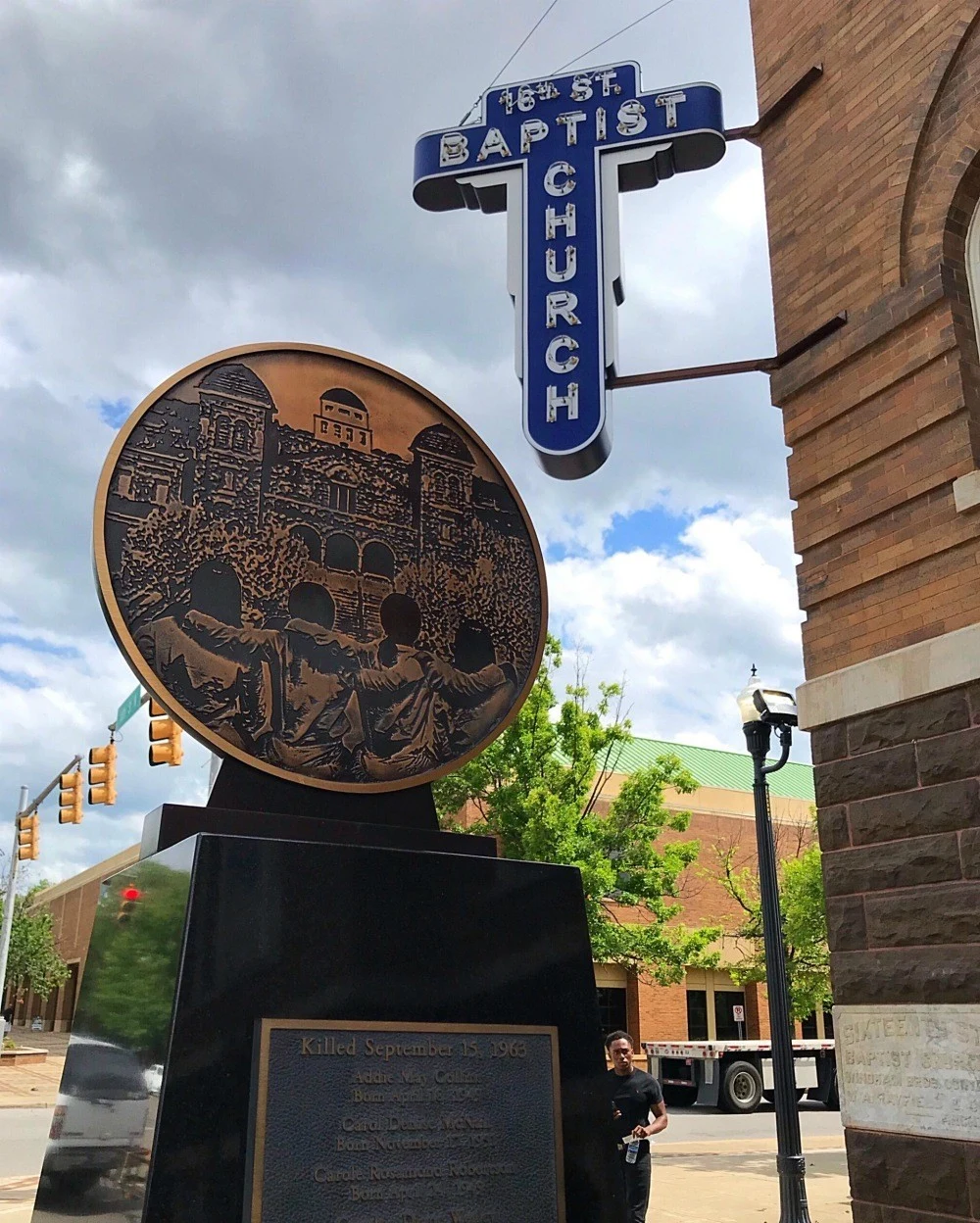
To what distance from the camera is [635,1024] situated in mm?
31531

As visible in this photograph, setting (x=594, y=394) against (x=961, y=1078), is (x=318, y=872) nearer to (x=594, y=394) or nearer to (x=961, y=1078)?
(x=961, y=1078)

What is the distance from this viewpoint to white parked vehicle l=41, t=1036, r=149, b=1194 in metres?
3.98

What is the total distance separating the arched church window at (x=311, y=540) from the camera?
522 centimetres

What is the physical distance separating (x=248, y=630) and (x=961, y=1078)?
14.3 feet

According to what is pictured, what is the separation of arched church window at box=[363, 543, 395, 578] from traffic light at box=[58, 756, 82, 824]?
16.4m

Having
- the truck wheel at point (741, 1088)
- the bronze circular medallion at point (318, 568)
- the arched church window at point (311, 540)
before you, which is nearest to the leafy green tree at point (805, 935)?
the truck wheel at point (741, 1088)

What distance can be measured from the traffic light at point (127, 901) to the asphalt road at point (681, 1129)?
31.7 feet

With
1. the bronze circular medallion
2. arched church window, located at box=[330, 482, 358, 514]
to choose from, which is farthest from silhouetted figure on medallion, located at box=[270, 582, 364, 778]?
arched church window, located at box=[330, 482, 358, 514]

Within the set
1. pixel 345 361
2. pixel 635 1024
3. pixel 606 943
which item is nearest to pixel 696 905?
pixel 635 1024

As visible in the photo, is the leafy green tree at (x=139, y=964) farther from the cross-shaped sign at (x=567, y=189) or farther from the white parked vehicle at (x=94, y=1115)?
the cross-shaped sign at (x=567, y=189)

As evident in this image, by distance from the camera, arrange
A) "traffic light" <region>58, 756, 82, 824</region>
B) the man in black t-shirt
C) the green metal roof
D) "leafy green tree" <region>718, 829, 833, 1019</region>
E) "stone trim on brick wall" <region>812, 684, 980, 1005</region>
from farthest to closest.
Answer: the green metal roof < "leafy green tree" <region>718, 829, 833, 1019</region> < "traffic light" <region>58, 756, 82, 824</region> < the man in black t-shirt < "stone trim on brick wall" <region>812, 684, 980, 1005</region>

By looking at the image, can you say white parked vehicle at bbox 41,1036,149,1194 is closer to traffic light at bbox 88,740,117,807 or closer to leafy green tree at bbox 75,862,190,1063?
leafy green tree at bbox 75,862,190,1063

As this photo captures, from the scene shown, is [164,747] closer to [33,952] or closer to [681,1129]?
[681,1129]

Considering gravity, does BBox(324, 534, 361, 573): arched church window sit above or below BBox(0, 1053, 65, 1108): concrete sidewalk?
above
